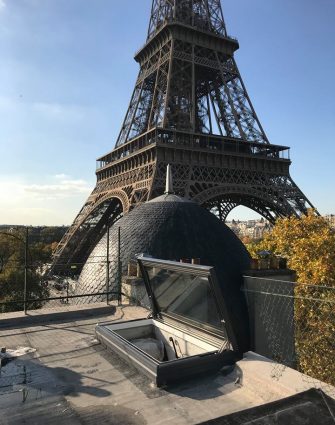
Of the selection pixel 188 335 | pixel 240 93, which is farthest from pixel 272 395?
pixel 240 93

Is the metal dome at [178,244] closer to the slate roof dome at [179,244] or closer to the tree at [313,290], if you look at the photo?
the slate roof dome at [179,244]

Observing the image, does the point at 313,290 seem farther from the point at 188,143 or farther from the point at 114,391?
the point at 188,143

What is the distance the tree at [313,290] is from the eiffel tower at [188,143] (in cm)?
1310

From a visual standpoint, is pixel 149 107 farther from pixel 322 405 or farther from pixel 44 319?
pixel 322 405

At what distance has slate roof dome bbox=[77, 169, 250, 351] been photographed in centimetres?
694

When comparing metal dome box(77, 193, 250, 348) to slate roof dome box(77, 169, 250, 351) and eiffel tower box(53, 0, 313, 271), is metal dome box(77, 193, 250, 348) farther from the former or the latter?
eiffel tower box(53, 0, 313, 271)

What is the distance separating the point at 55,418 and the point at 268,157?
137 feet

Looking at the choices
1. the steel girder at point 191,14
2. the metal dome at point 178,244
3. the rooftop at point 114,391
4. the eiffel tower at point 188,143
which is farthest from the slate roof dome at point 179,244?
the steel girder at point 191,14

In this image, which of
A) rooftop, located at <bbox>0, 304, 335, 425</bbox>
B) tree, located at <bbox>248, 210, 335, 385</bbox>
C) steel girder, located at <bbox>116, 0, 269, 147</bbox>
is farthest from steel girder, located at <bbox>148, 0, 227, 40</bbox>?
rooftop, located at <bbox>0, 304, 335, 425</bbox>

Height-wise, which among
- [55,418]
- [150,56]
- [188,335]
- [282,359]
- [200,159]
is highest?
[150,56]

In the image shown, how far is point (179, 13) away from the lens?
47.2m

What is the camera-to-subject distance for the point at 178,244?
368 inches

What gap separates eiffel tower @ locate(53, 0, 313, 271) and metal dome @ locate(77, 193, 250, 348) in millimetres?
22678

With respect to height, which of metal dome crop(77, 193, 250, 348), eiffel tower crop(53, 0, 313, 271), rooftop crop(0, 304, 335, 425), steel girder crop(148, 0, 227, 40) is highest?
steel girder crop(148, 0, 227, 40)
